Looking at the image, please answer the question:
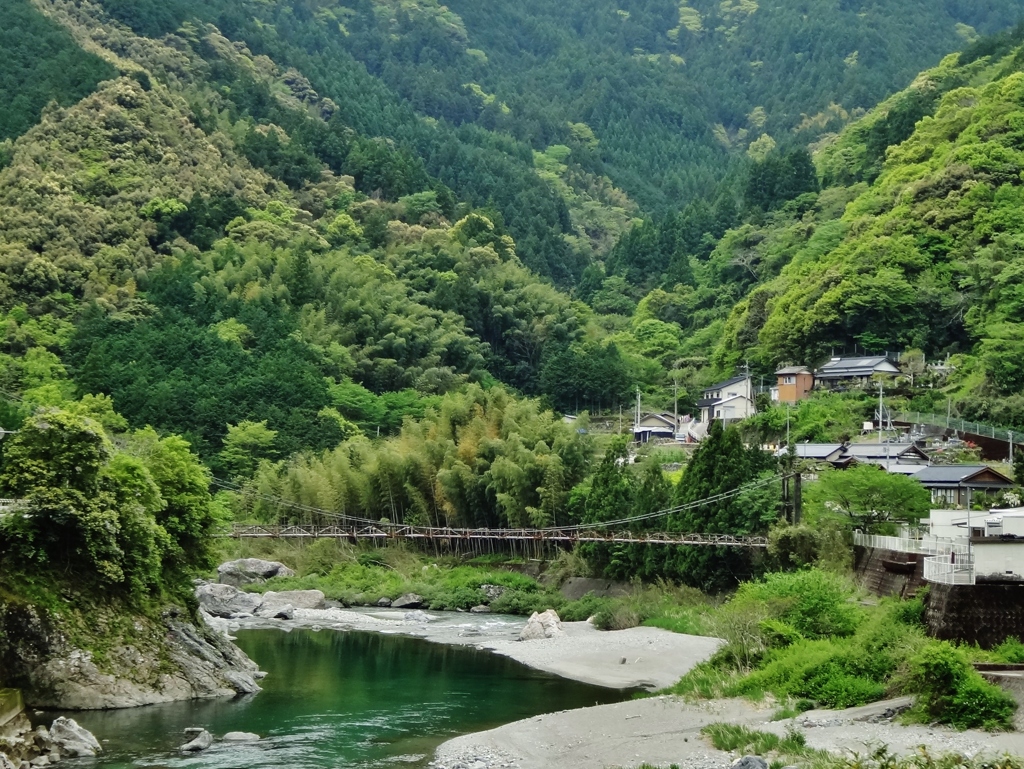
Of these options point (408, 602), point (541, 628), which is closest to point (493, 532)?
point (408, 602)

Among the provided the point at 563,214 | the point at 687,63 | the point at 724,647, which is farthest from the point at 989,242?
the point at 687,63

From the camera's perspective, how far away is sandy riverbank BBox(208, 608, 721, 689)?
3067cm

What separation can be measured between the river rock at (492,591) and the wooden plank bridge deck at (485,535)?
1830mm

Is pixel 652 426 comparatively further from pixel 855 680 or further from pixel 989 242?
pixel 855 680

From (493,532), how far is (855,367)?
19.5 meters

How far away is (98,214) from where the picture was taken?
83812 millimetres

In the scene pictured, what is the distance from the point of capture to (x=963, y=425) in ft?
167

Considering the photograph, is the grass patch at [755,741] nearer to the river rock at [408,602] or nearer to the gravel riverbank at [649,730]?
the gravel riverbank at [649,730]

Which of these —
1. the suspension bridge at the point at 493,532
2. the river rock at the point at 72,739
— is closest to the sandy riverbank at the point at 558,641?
the suspension bridge at the point at 493,532

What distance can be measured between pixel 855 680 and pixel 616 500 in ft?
75.8

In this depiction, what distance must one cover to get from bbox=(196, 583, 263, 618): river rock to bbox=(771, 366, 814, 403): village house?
26.7m

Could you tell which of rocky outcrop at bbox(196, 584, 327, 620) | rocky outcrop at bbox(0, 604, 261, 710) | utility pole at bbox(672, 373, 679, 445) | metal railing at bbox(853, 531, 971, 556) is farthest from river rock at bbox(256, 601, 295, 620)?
utility pole at bbox(672, 373, 679, 445)

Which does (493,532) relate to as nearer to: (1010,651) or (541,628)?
(541,628)

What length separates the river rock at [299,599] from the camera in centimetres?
4541
